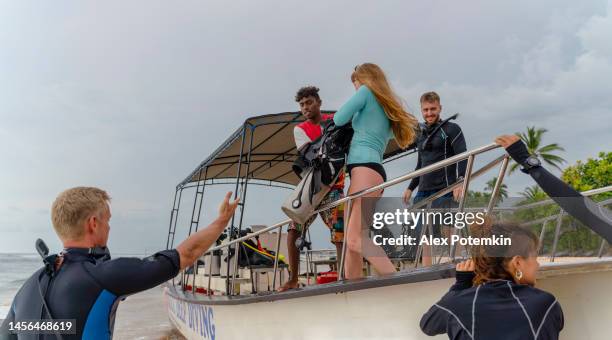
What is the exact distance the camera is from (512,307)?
1.79m

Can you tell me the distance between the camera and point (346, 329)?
3137 mm

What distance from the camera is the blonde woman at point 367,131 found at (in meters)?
3.27

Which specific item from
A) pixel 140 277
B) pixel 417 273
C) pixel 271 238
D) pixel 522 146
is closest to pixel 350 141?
pixel 417 273

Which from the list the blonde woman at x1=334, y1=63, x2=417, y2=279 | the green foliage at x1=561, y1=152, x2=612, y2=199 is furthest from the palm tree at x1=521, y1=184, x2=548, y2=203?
the green foliage at x1=561, y1=152, x2=612, y2=199

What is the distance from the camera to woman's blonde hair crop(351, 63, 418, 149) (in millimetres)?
3400

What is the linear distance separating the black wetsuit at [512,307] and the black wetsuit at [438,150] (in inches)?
64.5

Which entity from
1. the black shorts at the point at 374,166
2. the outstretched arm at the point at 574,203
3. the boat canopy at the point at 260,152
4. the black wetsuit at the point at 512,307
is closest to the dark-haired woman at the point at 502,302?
the black wetsuit at the point at 512,307

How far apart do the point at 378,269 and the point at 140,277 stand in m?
1.63

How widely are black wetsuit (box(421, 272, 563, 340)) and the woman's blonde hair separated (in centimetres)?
174

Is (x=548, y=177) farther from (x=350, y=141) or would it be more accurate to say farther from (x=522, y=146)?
(x=350, y=141)

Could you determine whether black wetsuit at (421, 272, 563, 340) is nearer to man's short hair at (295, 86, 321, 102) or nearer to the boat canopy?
man's short hair at (295, 86, 321, 102)

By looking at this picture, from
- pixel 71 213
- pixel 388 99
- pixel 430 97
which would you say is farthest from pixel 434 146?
pixel 71 213

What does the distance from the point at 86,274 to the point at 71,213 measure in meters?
0.29

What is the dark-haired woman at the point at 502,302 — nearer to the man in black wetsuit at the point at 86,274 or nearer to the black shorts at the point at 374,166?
the man in black wetsuit at the point at 86,274
